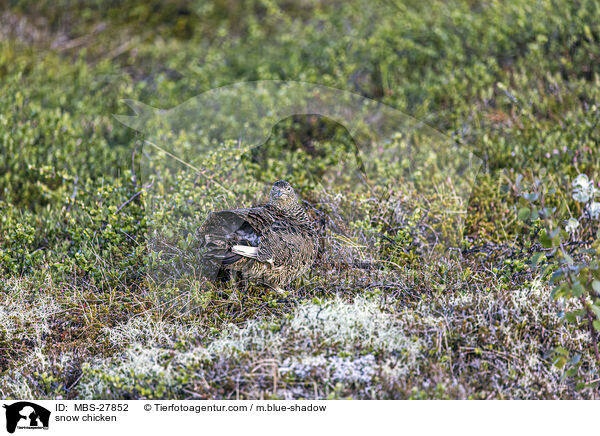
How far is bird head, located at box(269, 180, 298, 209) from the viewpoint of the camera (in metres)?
3.04

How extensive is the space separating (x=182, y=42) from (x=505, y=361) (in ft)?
18.3

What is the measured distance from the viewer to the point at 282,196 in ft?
9.96

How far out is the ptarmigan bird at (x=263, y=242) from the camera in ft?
9.50

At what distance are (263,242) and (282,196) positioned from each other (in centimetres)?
28

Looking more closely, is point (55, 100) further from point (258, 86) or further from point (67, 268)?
point (67, 268)

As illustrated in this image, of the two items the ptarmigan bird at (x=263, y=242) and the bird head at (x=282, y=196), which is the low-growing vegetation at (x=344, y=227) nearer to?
the ptarmigan bird at (x=263, y=242)

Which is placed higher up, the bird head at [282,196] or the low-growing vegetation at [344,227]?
the bird head at [282,196]
